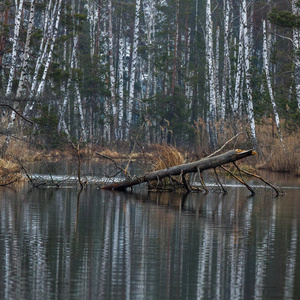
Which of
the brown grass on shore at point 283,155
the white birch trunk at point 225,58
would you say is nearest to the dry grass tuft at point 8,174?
the brown grass on shore at point 283,155

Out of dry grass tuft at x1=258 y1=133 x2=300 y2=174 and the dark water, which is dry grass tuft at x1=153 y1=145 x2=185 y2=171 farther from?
dry grass tuft at x1=258 y1=133 x2=300 y2=174

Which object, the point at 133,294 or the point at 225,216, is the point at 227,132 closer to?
Result: the point at 225,216

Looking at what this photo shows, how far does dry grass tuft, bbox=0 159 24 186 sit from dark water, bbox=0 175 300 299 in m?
3.87

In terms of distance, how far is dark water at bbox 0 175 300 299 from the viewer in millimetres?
6184

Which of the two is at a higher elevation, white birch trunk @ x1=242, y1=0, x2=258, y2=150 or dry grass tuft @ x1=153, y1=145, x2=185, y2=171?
white birch trunk @ x1=242, y1=0, x2=258, y2=150

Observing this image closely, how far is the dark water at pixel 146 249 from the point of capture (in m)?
6.18

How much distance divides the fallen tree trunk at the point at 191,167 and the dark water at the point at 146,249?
140 centimetres

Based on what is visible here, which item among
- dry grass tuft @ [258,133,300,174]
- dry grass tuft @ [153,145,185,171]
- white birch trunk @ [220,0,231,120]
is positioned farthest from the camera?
white birch trunk @ [220,0,231,120]

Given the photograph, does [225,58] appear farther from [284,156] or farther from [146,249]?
[146,249]

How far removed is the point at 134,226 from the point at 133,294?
473 cm

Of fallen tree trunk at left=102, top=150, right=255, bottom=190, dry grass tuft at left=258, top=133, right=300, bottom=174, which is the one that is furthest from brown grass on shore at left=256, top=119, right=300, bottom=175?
fallen tree trunk at left=102, top=150, right=255, bottom=190

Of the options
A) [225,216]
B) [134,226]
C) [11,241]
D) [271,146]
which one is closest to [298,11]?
[271,146]

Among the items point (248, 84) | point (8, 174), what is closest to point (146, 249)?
point (8, 174)

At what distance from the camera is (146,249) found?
841cm
